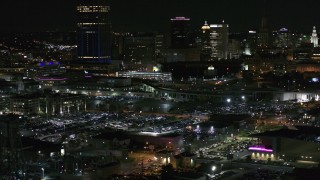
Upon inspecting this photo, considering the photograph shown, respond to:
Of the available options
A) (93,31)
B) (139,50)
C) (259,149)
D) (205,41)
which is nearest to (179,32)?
(205,41)

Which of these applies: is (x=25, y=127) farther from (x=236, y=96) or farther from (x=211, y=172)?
(x=236, y=96)

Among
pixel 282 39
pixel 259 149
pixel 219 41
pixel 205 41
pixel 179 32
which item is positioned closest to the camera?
pixel 259 149

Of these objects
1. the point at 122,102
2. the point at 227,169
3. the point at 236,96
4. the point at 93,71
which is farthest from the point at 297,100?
the point at 93,71

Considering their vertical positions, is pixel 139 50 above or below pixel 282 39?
below

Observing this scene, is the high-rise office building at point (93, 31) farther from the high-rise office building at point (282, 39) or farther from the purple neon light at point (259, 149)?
the purple neon light at point (259, 149)

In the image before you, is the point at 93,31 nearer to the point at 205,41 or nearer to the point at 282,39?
the point at 205,41

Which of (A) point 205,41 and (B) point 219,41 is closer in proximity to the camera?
(B) point 219,41

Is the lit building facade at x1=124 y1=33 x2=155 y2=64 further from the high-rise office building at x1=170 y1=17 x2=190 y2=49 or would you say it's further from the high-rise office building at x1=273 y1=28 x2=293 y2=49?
the high-rise office building at x1=273 y1=28 x2=293 y2=49
